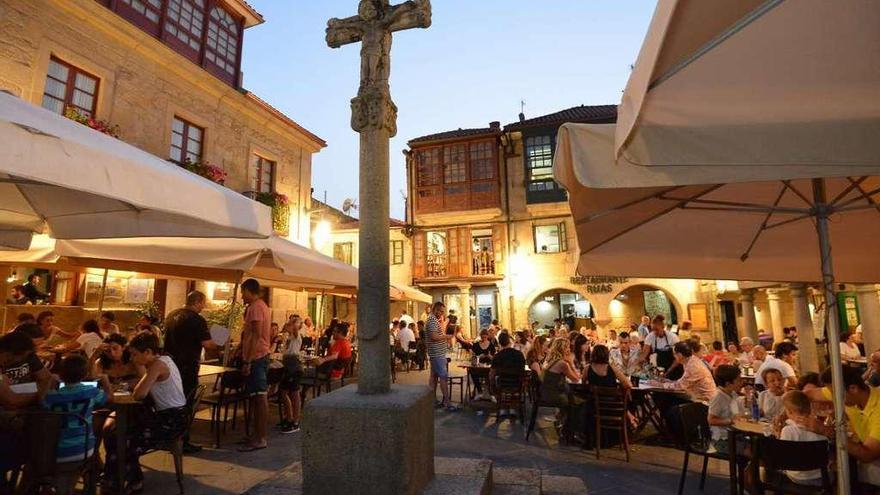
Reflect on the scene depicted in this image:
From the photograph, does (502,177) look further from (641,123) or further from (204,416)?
(641,123)

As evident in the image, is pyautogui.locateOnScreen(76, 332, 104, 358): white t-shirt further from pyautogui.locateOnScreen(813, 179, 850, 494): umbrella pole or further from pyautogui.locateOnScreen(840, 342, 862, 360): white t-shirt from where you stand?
pyautogui.locateOnScreen(840, 342, 862, 360): white t-shirt

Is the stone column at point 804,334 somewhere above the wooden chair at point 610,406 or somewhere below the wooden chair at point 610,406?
above

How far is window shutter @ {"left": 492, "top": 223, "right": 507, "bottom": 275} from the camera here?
1972cm

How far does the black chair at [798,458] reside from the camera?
327cm

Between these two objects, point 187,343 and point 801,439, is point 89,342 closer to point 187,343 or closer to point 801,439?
point 187,343

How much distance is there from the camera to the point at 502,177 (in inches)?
791

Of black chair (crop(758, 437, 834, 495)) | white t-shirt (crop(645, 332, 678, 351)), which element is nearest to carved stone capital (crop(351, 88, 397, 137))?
black chair (crop(758, 437, 834, 495))

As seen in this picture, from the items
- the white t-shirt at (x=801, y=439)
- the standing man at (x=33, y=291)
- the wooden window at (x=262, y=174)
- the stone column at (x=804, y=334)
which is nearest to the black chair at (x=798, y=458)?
the white t-shirt at (x=801, y=439)

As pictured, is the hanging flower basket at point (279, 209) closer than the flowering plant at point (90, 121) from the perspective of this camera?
No

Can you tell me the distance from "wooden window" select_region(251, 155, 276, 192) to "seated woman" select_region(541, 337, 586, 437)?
1161 centimetres

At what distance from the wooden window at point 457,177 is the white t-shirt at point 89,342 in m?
14.4

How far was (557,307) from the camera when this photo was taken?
2122 centimetres

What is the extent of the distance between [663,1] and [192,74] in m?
13.7

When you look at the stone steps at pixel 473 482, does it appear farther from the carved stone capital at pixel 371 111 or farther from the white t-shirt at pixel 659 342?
the white t-shirt at pixel 659 342
